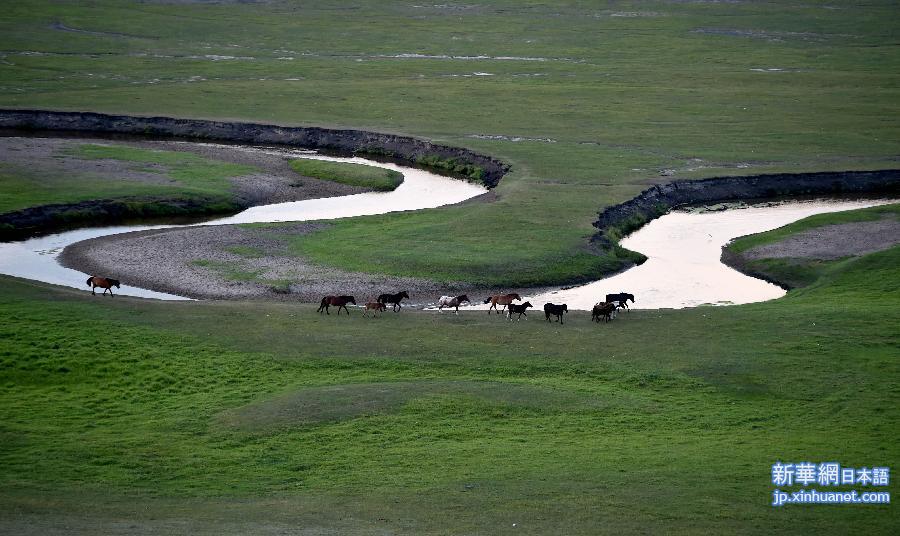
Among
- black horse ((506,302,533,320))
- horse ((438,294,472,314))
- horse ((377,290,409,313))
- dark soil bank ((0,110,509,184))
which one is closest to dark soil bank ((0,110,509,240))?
dark soil bank ((0,110,509,184))

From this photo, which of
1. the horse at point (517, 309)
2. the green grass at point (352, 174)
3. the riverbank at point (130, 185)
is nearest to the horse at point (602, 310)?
the horse at point (517, 309)

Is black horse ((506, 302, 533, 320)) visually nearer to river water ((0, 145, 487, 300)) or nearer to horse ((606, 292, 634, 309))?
horse ((606, 292, 634, 309))

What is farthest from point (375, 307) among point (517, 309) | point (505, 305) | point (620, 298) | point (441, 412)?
point (441, 412)

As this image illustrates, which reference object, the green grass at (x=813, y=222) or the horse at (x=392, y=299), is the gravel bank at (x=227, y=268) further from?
the green grass at (x=813, y=222)

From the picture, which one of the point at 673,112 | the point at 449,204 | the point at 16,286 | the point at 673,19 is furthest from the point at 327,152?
the point at 673,19

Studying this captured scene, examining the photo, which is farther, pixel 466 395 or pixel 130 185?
pixel 130 185

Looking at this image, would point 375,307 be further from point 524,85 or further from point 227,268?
Answer: point 524,85
